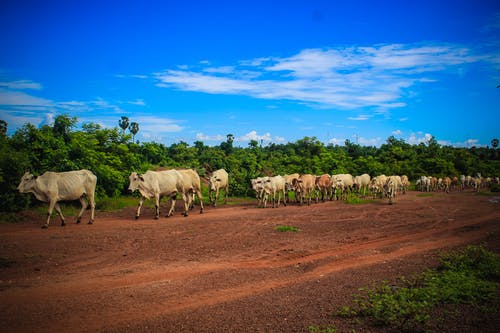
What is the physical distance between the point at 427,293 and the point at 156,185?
1411 cm

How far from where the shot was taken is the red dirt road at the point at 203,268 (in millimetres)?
6078

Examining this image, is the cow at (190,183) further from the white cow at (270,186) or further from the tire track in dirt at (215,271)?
the tire track in dirt at (215,271)

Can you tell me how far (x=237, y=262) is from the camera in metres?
9.67

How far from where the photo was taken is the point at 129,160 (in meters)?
23.4

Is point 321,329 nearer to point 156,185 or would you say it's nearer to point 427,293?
point 427,293

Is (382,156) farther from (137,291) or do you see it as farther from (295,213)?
(137,291)

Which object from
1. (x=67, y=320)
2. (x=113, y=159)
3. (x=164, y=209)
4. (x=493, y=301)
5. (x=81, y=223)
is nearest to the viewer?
(x=67, y=320)

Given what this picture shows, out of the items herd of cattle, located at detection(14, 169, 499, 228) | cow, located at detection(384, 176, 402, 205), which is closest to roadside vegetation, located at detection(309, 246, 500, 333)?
herd of cattle, located at detection(14, 169, 499, 228)

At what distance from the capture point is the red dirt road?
6078 mm

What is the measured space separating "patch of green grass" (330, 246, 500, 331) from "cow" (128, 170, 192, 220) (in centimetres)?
1264

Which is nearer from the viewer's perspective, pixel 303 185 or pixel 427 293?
pixel 427 293

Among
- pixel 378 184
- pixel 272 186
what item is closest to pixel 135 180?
pixel 272 186

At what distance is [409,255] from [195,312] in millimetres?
6909

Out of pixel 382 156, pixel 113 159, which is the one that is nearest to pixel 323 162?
pixel 382 156
